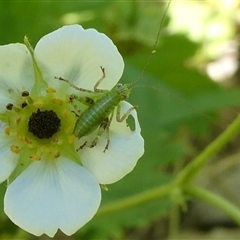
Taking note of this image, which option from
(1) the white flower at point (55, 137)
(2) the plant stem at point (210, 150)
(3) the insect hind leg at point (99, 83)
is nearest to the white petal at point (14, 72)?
(1) the white flower at point (55, 137)

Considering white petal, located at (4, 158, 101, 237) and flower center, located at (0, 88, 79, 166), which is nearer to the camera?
white petal, located at (4, 158, 101, 237)

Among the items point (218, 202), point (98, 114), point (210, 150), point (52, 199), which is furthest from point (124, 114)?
point (218, 202)

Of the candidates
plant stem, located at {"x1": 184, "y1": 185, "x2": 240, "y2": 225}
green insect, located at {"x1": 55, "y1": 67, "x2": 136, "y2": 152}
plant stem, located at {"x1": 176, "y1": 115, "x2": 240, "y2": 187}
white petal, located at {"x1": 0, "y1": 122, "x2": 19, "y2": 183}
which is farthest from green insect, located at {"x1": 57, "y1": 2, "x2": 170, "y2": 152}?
plant stem, located at {"x1": 184, "y1": 185, "x2": 240, "y2": 225}

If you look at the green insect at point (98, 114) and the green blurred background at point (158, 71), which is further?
the green blurred background at point (158, 71)

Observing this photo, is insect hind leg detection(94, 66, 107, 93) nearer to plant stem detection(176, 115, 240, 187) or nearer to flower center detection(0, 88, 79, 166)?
flower center detection(0, 88, 79, 166)

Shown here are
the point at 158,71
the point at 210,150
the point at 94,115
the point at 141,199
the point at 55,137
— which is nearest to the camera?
the point at 94,115

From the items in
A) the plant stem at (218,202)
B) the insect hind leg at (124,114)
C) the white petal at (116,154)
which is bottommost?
the plant stem at (218,202)

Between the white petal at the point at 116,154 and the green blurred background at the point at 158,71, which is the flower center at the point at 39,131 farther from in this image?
the green blurred background at the point at 158,71

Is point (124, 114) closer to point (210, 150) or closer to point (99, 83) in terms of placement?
point (99, 83)
